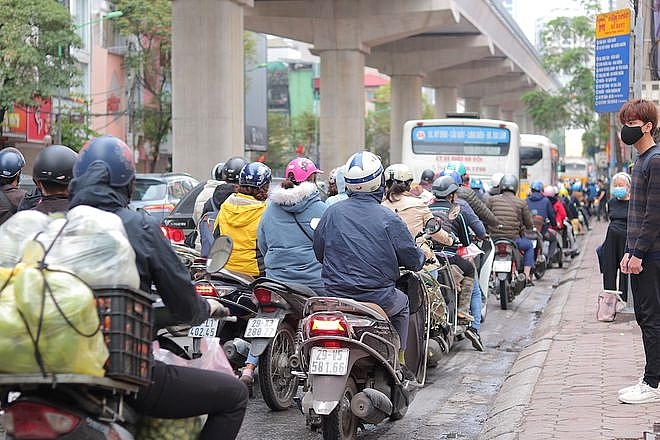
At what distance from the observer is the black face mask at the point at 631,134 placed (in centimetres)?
723

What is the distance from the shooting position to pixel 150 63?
51656 mm

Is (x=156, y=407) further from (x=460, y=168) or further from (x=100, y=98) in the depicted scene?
(x=100, y=98)

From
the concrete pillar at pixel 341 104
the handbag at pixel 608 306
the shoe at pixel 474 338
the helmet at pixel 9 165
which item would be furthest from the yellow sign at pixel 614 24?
the concrete pillar at pixel 341 104

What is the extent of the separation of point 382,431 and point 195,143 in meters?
22.3

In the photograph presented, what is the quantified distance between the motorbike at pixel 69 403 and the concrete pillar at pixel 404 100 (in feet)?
154

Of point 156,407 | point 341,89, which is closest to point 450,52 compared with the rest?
point 341,89

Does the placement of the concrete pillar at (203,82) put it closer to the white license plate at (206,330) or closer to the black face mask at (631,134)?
the white license plate at (206,330)

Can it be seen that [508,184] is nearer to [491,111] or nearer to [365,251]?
[365,251]

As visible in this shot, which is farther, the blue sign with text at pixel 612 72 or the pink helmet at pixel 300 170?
the blue sign with text at pixel 612 72

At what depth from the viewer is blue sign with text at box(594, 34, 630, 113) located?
19.4m

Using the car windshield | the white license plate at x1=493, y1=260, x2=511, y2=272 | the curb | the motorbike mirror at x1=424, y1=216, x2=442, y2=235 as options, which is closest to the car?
the car windshield

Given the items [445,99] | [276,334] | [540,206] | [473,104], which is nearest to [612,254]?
[276,334]

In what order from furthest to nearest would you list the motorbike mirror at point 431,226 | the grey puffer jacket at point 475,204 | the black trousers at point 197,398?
the grey puffer jacket at point 475,204 → the motorbike mirror at point 431,226 → the black trousers at point 197,398

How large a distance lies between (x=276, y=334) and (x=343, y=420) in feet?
5.02
